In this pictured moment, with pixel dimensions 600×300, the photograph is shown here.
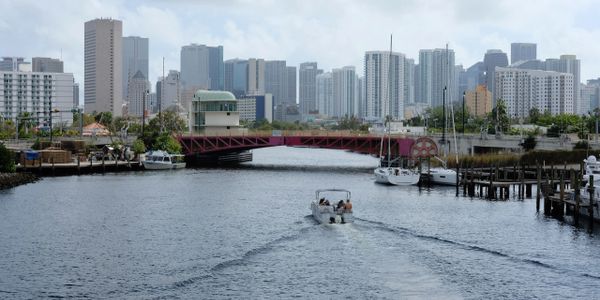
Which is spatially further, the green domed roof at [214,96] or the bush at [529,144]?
the green domed roof at [214,96]

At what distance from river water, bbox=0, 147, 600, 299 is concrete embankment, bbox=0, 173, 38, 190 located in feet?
20.1

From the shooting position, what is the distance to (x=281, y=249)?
6200cm

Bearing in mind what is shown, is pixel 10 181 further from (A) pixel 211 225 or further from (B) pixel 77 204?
(A) pixel 211 225

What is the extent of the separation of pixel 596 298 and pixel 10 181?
262 feet

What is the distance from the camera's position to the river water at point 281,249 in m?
50.2

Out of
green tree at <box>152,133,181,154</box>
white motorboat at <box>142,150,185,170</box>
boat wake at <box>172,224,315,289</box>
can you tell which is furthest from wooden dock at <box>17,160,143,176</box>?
boat wake at <box>172,224,315,289</box>

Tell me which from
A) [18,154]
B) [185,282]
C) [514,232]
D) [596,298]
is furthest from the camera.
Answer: [18,154]

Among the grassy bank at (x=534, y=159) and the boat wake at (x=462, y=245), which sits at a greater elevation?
the grassy bank at (x=534, y=159)

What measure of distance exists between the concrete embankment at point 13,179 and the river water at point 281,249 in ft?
20.1

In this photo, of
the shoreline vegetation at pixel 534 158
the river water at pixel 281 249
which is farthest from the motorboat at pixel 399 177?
the river water at pixel 281 249

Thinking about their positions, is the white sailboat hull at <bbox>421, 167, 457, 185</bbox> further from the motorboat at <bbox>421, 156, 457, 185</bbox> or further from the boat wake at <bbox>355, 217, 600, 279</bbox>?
the boat wake at <bbox>355, 217, 600, 279</bbox>

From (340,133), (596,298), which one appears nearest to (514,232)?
(596,298)

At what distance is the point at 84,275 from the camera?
5312 cm

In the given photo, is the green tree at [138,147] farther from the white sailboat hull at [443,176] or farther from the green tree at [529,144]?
the green tree at [529,144]
